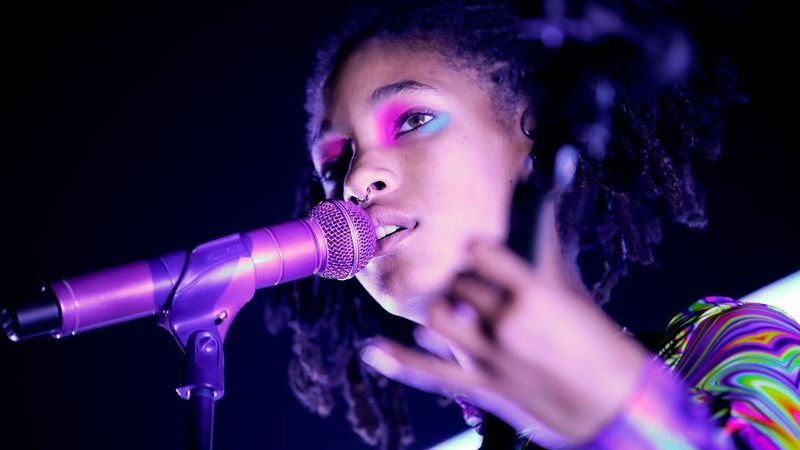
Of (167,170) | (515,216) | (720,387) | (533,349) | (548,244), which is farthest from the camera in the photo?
(167,170)

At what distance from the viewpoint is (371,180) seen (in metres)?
1.40

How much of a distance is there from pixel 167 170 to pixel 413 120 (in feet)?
2.89

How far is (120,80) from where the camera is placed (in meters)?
1.93

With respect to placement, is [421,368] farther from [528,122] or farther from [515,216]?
[528,122]

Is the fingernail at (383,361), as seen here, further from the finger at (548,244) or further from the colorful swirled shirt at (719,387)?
the finger at (548,244)

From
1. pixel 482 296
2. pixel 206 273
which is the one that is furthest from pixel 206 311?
pixel 482 296

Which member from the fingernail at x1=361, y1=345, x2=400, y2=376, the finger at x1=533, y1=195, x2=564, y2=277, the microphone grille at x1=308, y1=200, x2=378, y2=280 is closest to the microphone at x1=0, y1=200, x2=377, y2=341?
the microphone grille at x1=308, y1=200, x2=378, y2=280

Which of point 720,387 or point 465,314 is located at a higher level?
point 465,314

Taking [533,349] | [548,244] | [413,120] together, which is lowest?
[533,349]

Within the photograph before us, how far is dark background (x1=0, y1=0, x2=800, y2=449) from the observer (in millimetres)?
1862

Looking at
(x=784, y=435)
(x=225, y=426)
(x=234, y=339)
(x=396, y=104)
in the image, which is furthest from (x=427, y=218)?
(x=225, y=426)

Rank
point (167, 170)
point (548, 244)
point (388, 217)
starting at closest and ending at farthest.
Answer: point (388, 217), point (548, 244), point (167, 170)

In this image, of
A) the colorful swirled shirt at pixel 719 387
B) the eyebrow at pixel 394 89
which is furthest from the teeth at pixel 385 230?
the colorful swirled shirt at pixel 719 387

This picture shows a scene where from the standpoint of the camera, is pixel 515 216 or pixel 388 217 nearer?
pixel 388 217
